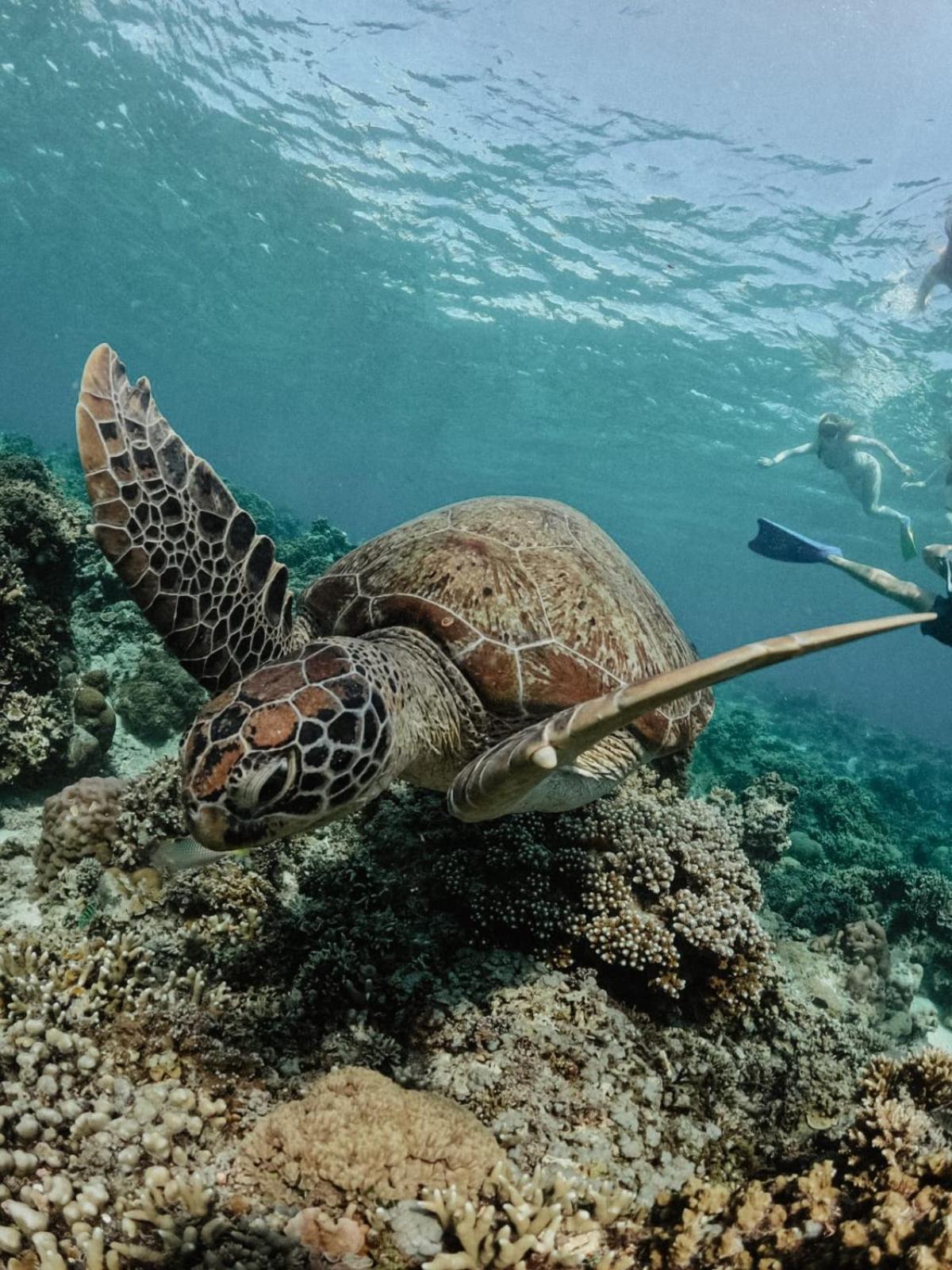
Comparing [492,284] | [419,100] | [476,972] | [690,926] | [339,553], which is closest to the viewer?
[476,972]

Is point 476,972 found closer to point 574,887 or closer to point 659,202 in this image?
point 574,887

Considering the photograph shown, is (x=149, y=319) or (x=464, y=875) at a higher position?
(x=149, y=319)

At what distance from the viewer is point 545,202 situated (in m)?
18.4

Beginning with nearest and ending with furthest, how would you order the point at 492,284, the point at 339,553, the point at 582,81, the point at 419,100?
the point at 339,553 → the point at 582,81 → the point at 419,100 → the point at 492,284

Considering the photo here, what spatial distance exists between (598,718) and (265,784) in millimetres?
957

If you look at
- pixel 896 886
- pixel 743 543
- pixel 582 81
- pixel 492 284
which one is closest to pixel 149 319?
pixel 492 284

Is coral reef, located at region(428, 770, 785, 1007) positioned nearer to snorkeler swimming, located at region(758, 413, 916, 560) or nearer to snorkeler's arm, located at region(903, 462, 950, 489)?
snorkeler swimming, located at region(758, 413, 916, 560)

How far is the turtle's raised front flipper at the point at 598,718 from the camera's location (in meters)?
1.61

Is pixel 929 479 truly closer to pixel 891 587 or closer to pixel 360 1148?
Answer: pixel 891 587

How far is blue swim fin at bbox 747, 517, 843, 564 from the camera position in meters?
6.91

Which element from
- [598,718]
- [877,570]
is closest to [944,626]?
[877,570]

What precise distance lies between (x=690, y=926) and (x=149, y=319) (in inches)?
2048

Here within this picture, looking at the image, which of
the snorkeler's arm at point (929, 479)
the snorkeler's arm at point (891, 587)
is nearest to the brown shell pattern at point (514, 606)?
→ the snorkeler's arm at point (891, 587)

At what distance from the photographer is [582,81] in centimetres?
1522
